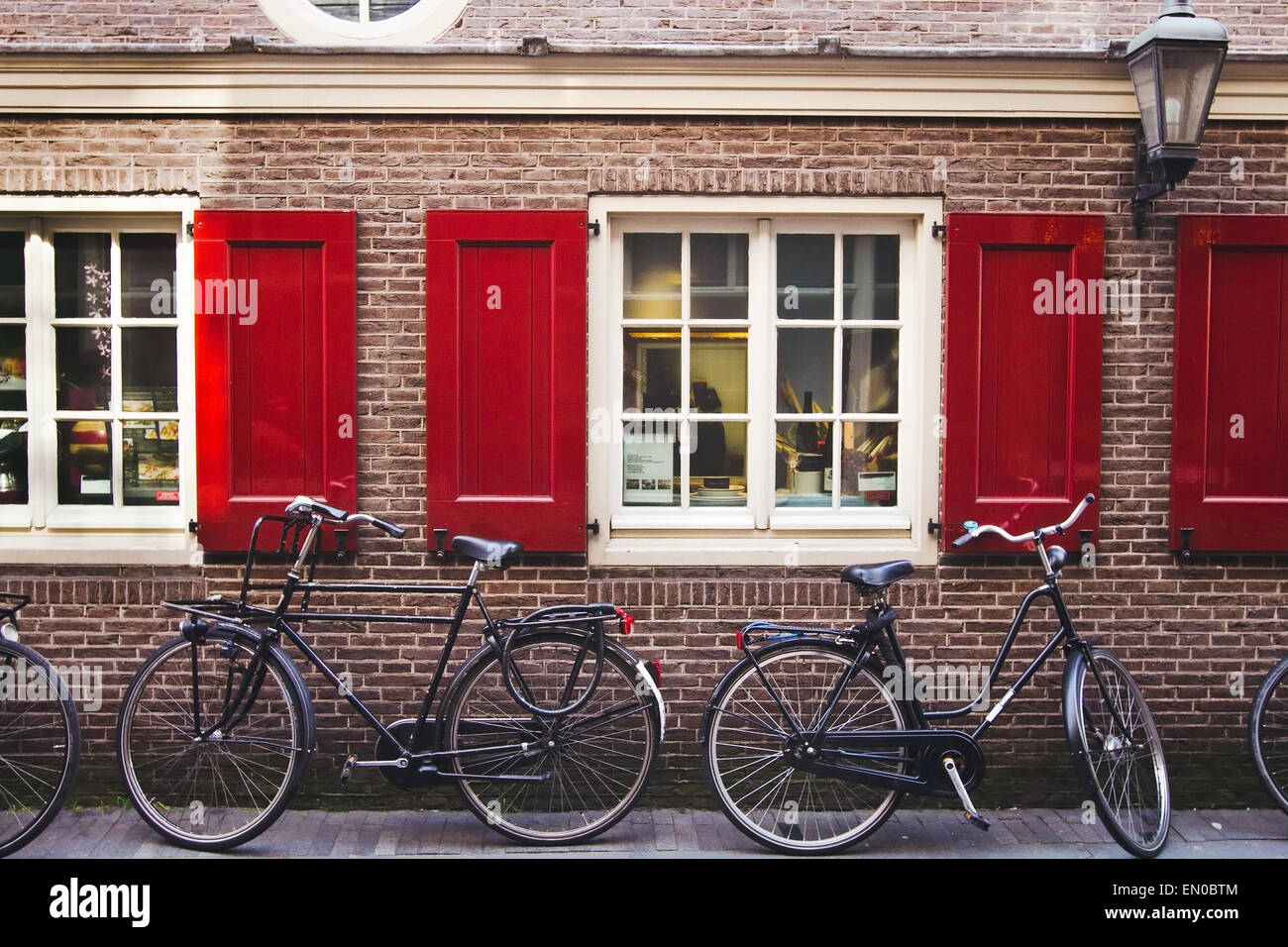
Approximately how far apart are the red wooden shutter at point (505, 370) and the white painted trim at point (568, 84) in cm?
63

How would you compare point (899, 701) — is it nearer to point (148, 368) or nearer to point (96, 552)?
point (96, 552)

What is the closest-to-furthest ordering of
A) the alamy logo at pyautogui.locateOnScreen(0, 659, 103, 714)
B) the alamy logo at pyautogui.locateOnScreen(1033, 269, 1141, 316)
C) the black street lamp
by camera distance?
the alamy logo at pyautogui.locateOnScreen(0, 659, 103, 714) → the black street lamp → the alamy logo at pyautogui.locateOnScreen(1033, 269, 1141, 316)

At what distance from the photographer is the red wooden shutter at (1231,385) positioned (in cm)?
557

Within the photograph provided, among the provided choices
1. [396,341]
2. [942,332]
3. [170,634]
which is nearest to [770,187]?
[942,332]

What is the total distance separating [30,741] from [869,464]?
168 inches

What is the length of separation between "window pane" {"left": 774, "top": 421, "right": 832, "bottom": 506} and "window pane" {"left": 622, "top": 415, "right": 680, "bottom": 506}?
55 centimetres

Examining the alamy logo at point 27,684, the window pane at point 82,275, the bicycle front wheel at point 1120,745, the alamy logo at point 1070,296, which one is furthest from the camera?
the window pane at point 82,275

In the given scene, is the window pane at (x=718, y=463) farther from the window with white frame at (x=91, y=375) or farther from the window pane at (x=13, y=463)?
the window pane at (x=13, y=463)

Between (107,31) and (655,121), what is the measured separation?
275 centimetres

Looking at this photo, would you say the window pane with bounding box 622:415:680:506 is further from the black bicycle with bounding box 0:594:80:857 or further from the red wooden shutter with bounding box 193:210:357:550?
the black bicycle with bounding box 0:594:80:857

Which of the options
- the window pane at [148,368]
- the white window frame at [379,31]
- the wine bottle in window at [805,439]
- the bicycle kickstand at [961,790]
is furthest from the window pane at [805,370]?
the window pane at [148,368]

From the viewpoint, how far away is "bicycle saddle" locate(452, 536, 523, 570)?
491 centimetres

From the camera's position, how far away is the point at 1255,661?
18.6 ft

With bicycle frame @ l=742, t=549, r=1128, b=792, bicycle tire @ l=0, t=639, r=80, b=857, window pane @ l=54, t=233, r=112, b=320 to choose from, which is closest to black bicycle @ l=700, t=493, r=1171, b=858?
bicycle frame @ l=742, t=549, r=1128, b=792
